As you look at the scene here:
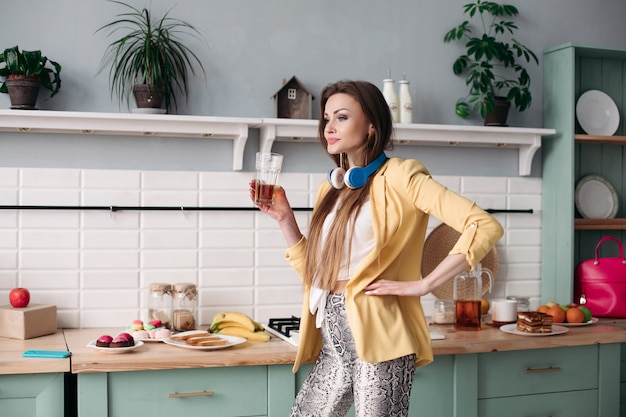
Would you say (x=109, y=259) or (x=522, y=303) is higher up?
(x=109, y=259)

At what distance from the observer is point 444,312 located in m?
3.33

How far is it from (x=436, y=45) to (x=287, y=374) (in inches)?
68.3

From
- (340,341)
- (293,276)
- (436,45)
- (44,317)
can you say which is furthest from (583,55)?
(44,317)

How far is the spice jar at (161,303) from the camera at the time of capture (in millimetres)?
3145

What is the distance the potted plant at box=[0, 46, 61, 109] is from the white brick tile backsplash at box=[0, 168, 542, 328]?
1.01 ft

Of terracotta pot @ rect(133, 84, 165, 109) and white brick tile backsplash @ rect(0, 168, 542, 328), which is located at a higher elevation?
terracotta pot @ rect(133, 84, 165, 109)

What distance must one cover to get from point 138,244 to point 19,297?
0.53 metres

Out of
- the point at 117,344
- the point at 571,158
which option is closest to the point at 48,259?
the point at 117,344

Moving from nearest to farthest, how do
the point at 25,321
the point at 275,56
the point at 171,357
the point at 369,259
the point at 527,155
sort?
the point at 369,259 < the point at 171,357 < the point at 25,321 < the point at 275,56 < the point at 527,155

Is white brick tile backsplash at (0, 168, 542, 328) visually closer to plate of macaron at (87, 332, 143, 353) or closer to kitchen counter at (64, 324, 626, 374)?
kitchen counter at (64, 324, 626, 374)

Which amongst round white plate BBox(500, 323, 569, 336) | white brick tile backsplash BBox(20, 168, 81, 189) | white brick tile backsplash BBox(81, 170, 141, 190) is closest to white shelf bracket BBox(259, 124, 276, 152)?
white brick tile backsplash BBox(81, 170, 141, 190)

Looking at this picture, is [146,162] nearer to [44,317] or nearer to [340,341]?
[44,317]

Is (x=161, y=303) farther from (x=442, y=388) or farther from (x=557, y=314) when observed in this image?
(x=557, y=314)

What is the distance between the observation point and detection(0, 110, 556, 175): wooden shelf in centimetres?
301
